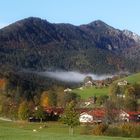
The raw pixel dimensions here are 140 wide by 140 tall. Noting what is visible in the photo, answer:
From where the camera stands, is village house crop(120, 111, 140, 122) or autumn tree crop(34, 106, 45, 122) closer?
village house crop(120, 111, 140, 122)

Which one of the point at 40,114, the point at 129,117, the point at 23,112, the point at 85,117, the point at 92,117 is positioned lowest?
the point at 129,117

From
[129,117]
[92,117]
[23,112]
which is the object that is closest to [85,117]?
[92,117]

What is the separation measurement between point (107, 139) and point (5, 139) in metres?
7.23

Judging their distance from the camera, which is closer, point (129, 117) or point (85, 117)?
point (129, 117)

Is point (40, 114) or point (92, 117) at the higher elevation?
point (40, 114)

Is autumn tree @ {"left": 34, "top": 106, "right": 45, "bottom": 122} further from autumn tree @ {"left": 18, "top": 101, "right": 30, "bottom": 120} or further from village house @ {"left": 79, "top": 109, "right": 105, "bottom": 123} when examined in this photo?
village house @ {"left": 79, "top": 109, "right": 105, "bottom": 123}

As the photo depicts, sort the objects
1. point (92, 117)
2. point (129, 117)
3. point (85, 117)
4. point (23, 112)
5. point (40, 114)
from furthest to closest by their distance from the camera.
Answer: point (85, 117)
point (92, 117)
point (40, 114)
point (23, 112)
point (129, 117)

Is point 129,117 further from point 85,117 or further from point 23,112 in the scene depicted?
point 23,112

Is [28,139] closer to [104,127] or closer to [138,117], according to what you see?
[104,127]

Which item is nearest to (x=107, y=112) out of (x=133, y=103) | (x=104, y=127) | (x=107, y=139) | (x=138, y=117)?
(x=138, y=117)

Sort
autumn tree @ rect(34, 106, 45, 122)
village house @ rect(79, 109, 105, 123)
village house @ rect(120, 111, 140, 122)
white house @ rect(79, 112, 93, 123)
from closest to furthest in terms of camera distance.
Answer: village house @ rect(120, 111, 140, 122)
village house @ rect(79, 109, 105, 123)
autumn tree @ rect(34, 106, 45, 122)
white house @ rect(79, 112, 93, 123)

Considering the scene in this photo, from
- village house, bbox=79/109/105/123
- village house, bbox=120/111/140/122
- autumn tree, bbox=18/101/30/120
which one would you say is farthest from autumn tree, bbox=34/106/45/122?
village house, bbox=120/111/140/122

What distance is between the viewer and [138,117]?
538 feet

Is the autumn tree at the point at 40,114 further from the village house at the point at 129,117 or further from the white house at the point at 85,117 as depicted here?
the village house at the point at 129,117
